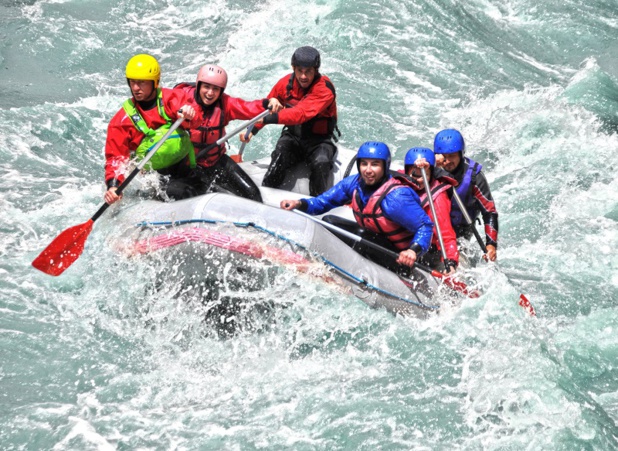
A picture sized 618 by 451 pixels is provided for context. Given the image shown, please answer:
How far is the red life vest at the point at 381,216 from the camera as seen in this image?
6578 mm

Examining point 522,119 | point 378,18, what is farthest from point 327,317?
point 378,18

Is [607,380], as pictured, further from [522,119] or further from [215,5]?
[215,5]

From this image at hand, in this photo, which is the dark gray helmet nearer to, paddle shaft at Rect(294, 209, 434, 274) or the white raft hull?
paddle shaft at Rect(294, 209, 434, 274)

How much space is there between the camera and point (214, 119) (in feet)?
24.0

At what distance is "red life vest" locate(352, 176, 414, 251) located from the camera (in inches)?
259

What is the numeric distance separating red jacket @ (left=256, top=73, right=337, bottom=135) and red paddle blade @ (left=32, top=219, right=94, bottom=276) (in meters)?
1.92

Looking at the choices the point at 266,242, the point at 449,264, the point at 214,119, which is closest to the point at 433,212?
the point at 449,264

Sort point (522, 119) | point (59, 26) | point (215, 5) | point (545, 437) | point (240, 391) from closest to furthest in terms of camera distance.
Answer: point (545, 437)
point (240, 391)
point (522, 119)
point (59, 26)
point (215, 5)

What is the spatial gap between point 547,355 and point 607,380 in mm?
540

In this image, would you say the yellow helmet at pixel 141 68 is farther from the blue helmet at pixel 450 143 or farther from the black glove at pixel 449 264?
the black glove at pixel 449 264

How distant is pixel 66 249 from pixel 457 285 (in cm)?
323

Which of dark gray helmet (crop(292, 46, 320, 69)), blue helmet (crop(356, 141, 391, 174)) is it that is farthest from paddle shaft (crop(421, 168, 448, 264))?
dark gray helmet (crop(292, 46, 320, 69))

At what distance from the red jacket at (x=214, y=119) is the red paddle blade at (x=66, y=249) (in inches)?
46.4

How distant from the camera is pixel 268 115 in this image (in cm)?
764
